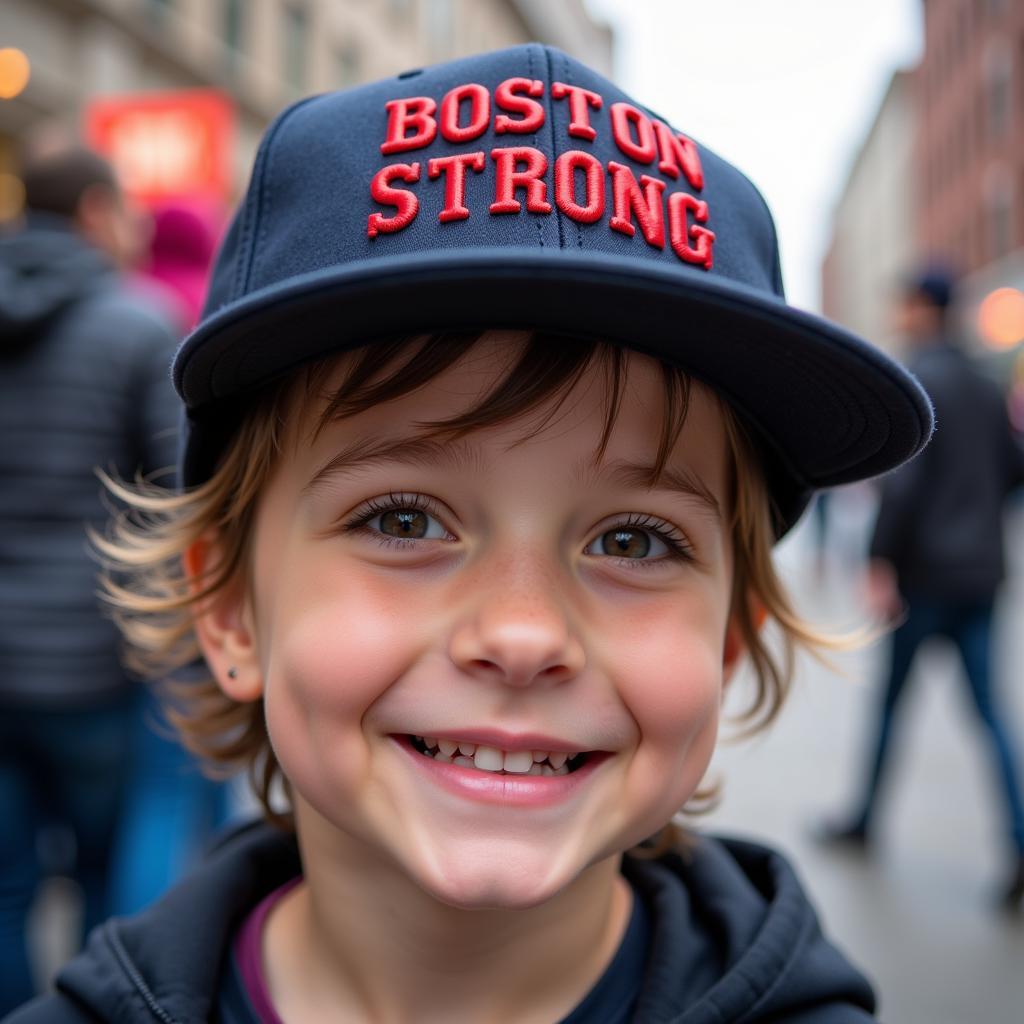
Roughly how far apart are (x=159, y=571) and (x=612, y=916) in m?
0.85

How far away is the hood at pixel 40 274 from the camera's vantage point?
7.77ft

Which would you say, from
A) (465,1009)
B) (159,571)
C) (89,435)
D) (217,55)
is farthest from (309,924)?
(217,55)

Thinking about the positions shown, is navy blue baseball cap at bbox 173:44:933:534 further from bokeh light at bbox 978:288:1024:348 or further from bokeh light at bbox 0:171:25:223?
bokeh light at bbox 978:288:1024:348

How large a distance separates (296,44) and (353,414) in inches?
767

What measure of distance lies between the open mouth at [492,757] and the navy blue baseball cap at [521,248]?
1.33ft

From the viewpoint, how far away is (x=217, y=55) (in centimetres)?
1561

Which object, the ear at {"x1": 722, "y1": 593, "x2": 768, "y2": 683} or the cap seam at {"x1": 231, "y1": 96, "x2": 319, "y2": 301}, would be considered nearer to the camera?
the cap seam at {"x1": 231, "y1": 96, "x2": 319, "y2": 301}

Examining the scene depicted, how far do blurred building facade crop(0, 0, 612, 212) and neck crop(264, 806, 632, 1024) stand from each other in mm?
3363

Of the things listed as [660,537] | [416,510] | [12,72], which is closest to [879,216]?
[12,72]

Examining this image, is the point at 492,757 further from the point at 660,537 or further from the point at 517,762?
the point at 660,537

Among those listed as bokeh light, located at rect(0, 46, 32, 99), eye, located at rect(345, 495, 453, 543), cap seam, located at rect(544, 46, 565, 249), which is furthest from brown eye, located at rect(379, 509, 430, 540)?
bokeh light, located at rect(0, 46, 32, 99)

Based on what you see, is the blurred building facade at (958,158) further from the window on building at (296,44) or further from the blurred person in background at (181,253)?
the blurred person in background at (181,253)

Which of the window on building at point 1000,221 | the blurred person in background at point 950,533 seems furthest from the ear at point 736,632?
the window on building at point 1000,221

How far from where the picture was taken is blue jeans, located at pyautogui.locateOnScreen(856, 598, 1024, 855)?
3697 millimetres
